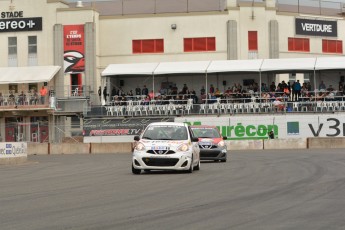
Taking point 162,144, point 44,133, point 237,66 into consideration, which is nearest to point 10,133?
point 44,133

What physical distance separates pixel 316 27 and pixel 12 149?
140 feet

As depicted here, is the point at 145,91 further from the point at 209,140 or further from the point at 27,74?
the point at 209,140

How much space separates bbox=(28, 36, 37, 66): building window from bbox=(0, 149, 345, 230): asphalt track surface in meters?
47.1

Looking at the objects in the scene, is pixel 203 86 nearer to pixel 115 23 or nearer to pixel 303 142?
pixel 115 23

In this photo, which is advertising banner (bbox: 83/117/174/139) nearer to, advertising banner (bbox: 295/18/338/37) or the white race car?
advertising banner (bbox: 295/18/338/37)

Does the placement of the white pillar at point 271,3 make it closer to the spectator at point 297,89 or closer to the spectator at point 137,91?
the spectator at point 297,89

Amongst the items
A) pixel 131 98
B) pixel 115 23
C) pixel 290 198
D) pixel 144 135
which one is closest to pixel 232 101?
pixel 131 98

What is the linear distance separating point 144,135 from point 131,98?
3701 cm

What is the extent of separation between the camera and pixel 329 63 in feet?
190

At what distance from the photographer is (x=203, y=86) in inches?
2562

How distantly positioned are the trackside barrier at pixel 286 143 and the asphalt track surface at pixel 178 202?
1046 inches

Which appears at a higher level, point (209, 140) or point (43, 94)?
point (43, 94)

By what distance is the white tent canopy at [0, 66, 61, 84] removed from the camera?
6556 centimetres

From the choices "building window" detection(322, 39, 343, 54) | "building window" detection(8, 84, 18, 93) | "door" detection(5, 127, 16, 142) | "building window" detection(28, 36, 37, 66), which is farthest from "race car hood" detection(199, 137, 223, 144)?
"building window" detection(322, 39, 343, 54)
